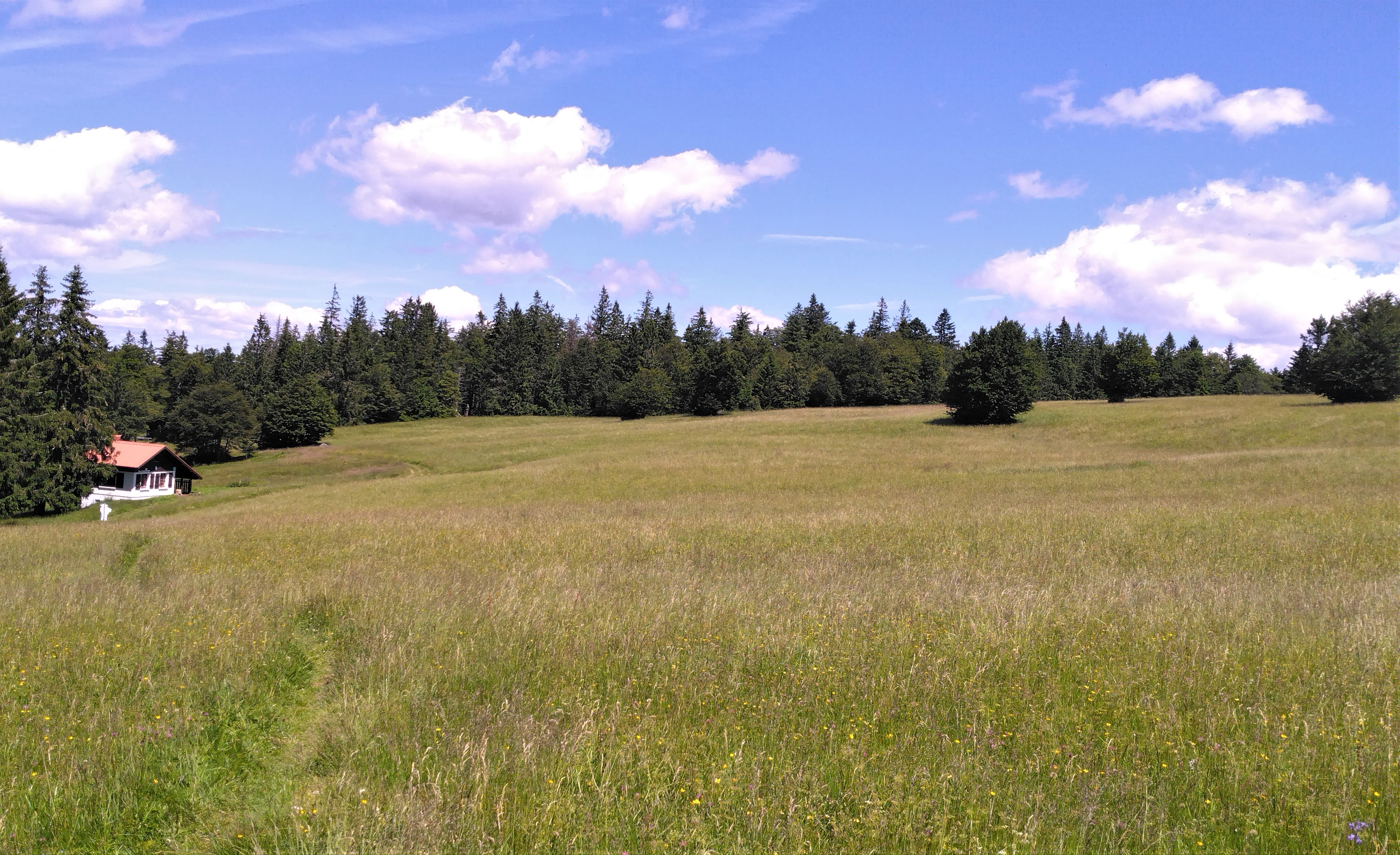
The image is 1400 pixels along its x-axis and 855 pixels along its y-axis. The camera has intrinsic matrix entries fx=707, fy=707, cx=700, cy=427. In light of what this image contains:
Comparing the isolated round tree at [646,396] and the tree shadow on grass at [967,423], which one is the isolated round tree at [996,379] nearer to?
the tree shadow on grass at [967,423]

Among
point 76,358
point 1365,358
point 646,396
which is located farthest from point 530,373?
point 1365,358

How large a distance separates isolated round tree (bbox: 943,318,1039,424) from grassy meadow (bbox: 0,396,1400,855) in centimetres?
4908

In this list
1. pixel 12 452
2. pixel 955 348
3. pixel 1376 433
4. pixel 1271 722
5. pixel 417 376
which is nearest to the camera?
pixel 1271 722

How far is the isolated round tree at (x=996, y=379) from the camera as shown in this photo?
61938mm

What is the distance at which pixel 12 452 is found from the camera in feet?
150

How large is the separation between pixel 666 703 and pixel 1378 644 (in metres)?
6.93

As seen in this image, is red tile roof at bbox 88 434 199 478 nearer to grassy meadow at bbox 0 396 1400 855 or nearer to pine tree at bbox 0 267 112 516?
pine tree at bbox 0 267 112 516

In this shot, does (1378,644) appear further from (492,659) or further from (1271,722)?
(492,659)

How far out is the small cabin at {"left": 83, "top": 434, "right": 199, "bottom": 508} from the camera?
5884 centimetres

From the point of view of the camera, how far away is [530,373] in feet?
411

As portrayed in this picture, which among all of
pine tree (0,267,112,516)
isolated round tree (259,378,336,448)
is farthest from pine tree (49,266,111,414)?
isolated round tree (259,378,336,448)

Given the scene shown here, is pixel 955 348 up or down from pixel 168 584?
up

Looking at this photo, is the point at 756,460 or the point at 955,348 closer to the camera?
the point at 756,460

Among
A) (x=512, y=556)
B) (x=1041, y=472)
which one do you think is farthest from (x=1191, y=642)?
(x=1041, y=472)
